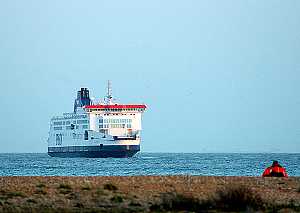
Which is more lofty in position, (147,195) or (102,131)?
(102,131)

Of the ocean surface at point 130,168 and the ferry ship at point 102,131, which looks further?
the ferry ship at point 102,131

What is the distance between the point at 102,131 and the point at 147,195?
334 ft

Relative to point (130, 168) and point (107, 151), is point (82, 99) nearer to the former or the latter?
point (107, 151)

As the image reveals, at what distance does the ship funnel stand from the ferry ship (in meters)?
3.45

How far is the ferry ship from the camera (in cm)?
12350

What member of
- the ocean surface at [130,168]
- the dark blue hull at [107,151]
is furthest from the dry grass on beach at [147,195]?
the dark blue hull at [107,151]

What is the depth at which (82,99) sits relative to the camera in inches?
5753

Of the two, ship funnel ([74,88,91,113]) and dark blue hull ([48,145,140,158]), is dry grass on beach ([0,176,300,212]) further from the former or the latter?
ship funnel ([74,88,91,113])

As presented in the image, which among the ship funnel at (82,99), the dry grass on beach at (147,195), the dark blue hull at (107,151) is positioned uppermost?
the ship funnel at (82,99)

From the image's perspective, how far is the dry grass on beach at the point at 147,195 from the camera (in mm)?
23797

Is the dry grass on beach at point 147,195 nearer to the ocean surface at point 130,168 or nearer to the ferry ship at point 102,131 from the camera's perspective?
the ocean surface at point 130,168

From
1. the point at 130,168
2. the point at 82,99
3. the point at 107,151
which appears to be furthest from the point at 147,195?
the point at 82,99

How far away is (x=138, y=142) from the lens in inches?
4975

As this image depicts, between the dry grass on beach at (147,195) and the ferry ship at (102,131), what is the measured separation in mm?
90601
